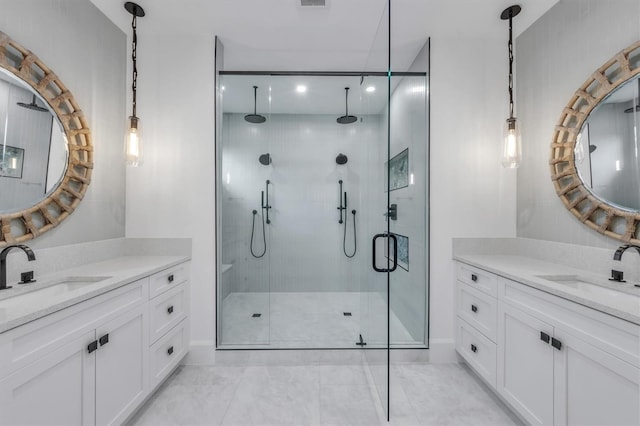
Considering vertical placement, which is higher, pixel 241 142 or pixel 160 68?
pixel 160 68

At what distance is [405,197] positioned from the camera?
2191mm

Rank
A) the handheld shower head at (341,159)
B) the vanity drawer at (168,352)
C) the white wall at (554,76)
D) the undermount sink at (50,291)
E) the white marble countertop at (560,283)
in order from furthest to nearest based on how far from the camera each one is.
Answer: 1. the handheld shower head at (341,159)
2. the vanity drawer at (168,352)
3. the white wall at (554,76)
4. the undermount sink at (50,291)
5. the white marble countertop at (560,283)

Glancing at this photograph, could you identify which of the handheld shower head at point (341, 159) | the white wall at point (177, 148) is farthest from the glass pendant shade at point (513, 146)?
the white wall at point (177, 148)

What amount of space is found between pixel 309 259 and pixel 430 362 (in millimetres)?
1502

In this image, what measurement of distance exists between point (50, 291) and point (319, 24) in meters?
2.51

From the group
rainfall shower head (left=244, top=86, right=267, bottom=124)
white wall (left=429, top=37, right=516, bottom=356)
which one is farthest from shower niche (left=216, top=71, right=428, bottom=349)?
white wall (left=429, top=37, right=516, bottom=356)

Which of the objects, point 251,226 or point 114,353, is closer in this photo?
point 114,353

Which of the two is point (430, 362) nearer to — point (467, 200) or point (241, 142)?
point (467, 200)

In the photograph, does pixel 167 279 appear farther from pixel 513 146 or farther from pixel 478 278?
pixel 513 146

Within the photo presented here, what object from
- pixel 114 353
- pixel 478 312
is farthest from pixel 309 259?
pixel 114 353

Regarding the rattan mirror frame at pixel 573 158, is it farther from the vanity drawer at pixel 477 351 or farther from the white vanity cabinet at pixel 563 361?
the vanity drawer at pixel 477 351

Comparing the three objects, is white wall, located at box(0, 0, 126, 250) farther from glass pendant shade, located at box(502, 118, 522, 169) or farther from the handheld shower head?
glass pendant shade, located at box(502, 118, 522, 169)

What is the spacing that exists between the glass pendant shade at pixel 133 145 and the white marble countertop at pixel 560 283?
103 inches

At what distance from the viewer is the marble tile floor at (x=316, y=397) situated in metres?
1.61
